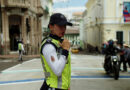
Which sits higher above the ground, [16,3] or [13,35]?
[16,3]

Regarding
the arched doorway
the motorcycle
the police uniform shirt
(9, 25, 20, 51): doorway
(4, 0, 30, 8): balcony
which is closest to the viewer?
the police uniform shirt

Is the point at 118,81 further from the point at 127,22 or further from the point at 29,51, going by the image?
the point at 127,22

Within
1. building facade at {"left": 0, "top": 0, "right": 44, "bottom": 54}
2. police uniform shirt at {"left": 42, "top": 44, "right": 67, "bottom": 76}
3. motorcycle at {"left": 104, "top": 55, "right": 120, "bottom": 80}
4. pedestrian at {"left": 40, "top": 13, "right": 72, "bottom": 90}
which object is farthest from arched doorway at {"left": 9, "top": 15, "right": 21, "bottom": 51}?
police uniform shirt at {"left": 42, "top": 44, "right": 67, "bottom": 76}

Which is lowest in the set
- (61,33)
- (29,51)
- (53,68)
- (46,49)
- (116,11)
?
(29,51)

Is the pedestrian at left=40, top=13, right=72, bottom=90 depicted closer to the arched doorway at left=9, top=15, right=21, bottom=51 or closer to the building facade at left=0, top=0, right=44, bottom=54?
the building facade at left=0, top=0, right=44, bottom=54

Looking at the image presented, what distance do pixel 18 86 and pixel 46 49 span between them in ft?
19.0

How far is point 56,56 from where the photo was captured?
2.77 m

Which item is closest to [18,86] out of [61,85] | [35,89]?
[35,89]

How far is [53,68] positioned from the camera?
2.73 meters

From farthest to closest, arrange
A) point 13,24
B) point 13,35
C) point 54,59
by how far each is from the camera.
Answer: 1. point 13,35
2. point 13,24
3. point 54,59

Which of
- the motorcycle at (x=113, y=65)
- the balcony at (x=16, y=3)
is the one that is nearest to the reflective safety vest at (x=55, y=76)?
the motorcycle at (x=113, y=65)

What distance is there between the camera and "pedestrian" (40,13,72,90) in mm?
A: 2744

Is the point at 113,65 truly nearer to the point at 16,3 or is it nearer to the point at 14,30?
the point at 16,3

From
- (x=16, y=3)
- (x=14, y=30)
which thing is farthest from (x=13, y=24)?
(x=16, y=3)
